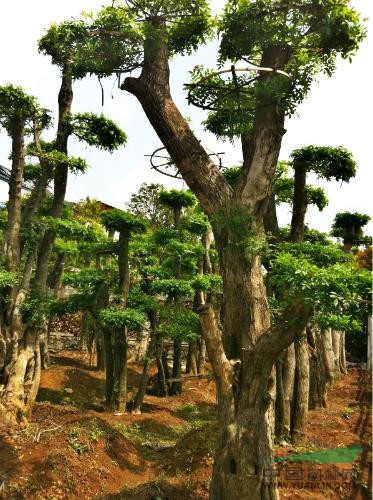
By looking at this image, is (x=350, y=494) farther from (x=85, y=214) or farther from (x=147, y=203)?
(x=147, y=203)

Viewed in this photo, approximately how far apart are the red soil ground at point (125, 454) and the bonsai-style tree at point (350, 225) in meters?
9.56

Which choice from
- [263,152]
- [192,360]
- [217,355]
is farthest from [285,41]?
[192,360]

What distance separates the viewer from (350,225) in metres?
22.2

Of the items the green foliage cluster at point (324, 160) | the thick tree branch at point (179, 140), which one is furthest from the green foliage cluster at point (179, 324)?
the thick tree branch at point (179, 140)

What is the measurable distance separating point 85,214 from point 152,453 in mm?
16261

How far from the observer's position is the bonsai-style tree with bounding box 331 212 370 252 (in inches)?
859

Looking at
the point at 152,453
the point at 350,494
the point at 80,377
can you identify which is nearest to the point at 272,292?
the point at 152,453

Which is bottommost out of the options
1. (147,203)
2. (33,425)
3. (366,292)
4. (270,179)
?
(33,425)

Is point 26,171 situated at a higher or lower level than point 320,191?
higher

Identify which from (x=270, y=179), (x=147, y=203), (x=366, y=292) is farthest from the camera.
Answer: (x=147, y=203)

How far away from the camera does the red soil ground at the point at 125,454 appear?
293 inches

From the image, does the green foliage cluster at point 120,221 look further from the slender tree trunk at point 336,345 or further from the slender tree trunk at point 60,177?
the slender tree trunk at point 336,345

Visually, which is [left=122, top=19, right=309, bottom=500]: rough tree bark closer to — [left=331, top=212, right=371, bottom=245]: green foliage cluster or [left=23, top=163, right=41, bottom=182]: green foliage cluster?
[left=23, top=163, right=41, bottom=182]: green foliage cluster

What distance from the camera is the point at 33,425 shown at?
Answer: 1010cm
